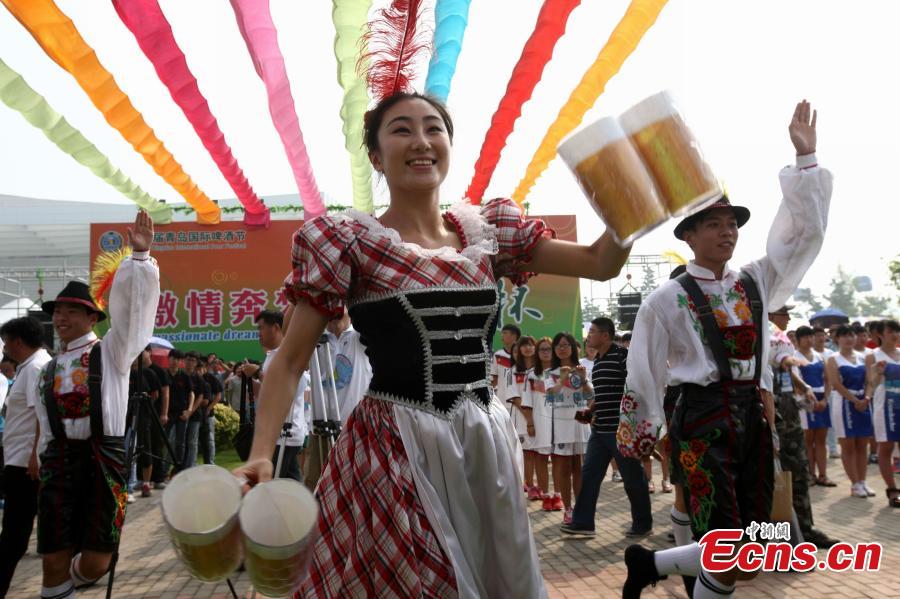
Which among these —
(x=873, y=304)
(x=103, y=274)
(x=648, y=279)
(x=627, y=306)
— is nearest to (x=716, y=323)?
(x=103, y=274)

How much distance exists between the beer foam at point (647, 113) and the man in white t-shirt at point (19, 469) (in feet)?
13.4

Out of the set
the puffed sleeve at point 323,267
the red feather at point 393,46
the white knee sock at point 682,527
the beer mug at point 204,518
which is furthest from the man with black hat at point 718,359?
the beer mug at point 204,518

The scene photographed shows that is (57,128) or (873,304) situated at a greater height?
(873,304)

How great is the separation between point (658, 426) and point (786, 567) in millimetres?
1730

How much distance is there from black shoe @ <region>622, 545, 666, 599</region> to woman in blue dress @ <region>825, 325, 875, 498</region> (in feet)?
18.1

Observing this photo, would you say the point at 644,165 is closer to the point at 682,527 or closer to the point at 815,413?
the point at 682,527

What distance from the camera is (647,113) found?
1639 mm

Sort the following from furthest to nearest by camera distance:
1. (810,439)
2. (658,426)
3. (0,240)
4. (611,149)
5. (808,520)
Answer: (0,240)
(810,439)
(808,520)
(658,426)
(611,149)

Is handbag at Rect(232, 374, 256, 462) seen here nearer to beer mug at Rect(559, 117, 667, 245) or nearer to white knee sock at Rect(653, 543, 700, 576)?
white knee sock at Rect(653, 543, 700, 576)

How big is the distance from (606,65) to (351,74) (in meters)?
2.45

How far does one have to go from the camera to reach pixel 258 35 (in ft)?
18.9

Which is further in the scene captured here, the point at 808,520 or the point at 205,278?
the point at 205,278

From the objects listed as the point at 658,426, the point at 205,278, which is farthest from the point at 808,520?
the point at 205,278

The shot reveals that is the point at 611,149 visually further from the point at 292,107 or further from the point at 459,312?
the point at 292,107
